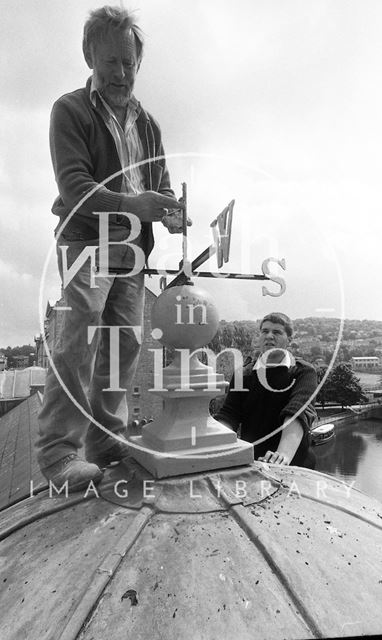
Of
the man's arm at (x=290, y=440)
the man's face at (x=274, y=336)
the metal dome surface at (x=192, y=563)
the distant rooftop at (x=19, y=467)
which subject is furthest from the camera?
the distant rooftop at (x=19, y=467)

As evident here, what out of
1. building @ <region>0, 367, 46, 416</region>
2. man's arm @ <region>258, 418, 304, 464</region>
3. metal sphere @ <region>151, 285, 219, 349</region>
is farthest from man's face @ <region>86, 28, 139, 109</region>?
building @ <region>0, 367, 46, 416</region>

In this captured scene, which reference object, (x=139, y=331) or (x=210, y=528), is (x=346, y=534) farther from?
(x=139, y=331)

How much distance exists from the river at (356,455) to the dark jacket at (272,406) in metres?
37.9

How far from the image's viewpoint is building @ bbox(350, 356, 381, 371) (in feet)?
300

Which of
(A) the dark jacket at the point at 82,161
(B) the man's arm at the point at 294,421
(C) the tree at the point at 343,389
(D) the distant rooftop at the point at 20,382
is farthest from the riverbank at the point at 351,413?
(A) the dark jacket at the point at 82,161

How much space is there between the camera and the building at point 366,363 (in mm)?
91312

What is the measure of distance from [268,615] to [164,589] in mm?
530

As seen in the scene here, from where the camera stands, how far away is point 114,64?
3.16 m

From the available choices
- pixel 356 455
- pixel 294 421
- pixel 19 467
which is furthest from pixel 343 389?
pixel 294 421

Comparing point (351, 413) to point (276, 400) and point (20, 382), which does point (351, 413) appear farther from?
point (276, 400)

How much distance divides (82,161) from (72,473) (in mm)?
2444

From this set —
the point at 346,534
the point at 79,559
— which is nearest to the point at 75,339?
the point at 79,559

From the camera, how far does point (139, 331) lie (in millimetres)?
3689

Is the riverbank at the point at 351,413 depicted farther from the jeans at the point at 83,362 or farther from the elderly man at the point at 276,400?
the jeans at the point at 83,362
